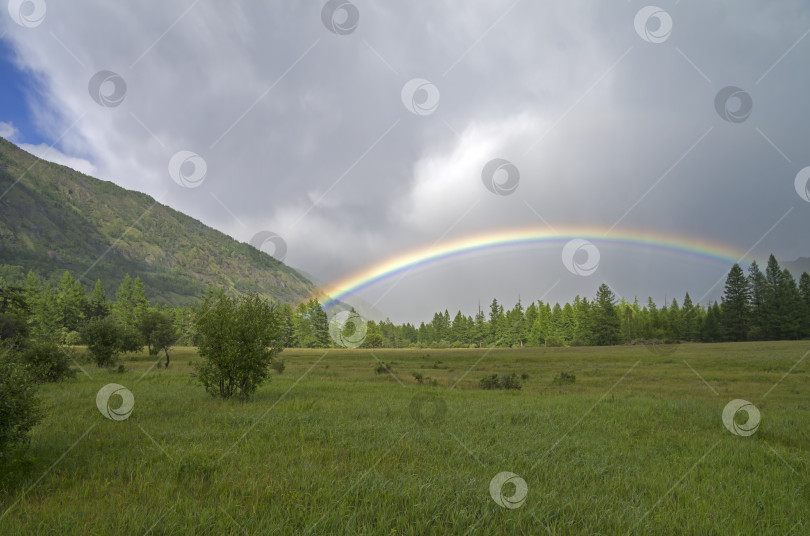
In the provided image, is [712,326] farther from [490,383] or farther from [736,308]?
[490,383]

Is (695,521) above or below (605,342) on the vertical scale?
below

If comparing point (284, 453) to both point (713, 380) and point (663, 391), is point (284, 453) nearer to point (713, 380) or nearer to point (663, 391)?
point (663, 391)

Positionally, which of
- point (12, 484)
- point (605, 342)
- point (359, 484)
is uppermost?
point (605, 342)

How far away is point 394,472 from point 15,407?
6660 mm

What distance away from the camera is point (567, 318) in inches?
3676

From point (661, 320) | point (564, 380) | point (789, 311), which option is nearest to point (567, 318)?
point (661, 320)

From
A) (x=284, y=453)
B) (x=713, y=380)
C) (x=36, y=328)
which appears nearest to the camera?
(x=284, y=453)

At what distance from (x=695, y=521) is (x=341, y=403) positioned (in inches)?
481

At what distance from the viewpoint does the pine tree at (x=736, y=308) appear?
73188 millimetres

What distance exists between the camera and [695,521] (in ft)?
16.9

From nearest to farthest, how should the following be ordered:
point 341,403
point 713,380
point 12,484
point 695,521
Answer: point 695,521, point 12,484, point 341,403, point 713,380

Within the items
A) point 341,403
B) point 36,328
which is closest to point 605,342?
point 341,403

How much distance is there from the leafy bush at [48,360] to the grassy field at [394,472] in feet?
34.2

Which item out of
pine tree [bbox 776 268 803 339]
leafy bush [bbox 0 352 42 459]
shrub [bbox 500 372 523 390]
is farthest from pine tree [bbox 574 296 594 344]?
leafy bush [bbox 0 352 42 459]
